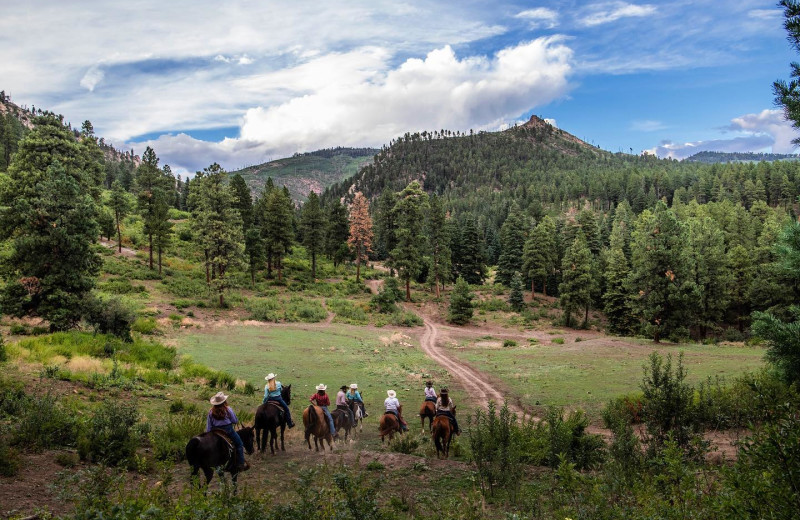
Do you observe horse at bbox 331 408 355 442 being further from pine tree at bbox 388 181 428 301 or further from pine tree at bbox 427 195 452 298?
pine tree at bbox 427 195 452 298

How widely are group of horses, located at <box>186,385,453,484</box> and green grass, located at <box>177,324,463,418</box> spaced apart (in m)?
3.38

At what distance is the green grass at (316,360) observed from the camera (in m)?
22.9

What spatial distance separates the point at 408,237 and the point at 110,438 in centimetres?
4837

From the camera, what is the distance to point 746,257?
2004 inches

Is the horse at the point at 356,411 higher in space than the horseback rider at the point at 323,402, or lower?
lower

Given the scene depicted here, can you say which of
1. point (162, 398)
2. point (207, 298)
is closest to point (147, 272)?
point (207, 298)

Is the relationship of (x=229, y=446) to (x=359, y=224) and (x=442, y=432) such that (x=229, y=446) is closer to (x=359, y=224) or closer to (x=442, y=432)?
(x=442, y=432)

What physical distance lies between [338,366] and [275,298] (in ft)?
83.7

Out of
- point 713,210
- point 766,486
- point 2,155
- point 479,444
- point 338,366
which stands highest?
point 2,155

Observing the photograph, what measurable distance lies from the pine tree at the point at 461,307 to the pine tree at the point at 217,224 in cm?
2572

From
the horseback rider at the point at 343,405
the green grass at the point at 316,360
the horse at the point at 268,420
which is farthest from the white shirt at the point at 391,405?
the horse at the point at 268,420

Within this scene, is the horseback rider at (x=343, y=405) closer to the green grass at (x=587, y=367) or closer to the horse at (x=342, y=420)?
the horse at (x=342, y=420)

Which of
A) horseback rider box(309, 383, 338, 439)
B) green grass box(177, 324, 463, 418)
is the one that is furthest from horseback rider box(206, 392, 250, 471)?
green grass box(177, 324, 463, 418)

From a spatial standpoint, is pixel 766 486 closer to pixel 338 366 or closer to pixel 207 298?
pixel 338 366
